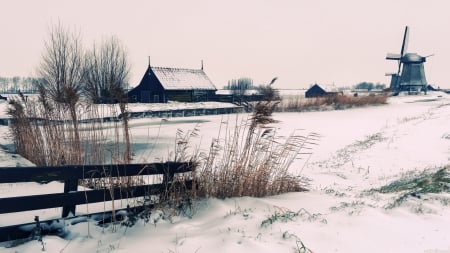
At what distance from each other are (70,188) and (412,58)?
71830 mm

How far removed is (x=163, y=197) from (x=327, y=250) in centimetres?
248

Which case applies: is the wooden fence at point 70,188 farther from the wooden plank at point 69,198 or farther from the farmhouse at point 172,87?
Result: the farmhouse at point 172,87

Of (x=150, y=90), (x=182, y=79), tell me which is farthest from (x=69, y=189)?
(x=182, y=79)

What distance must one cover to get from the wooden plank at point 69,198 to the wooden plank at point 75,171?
209 millimetres

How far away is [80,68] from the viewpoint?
32469mm

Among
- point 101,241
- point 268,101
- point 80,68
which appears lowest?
point 101,241

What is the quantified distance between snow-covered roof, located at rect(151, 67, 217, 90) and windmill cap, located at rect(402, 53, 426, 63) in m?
43.3

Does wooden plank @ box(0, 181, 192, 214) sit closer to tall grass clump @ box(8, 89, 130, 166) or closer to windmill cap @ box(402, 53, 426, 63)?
tall grass clump @ box(8, 89, 130, 166)

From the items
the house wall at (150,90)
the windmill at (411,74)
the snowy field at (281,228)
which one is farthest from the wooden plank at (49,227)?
the windmill at (411,74)

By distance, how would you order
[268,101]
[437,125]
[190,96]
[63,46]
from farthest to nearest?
[190,96], [63,46], [437,125], [268,101]

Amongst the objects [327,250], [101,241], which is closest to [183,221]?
[101,241]

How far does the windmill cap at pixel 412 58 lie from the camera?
63219 mm

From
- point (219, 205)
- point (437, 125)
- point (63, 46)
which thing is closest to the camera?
point (219, 205)

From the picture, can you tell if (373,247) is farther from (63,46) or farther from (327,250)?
(63,46)
